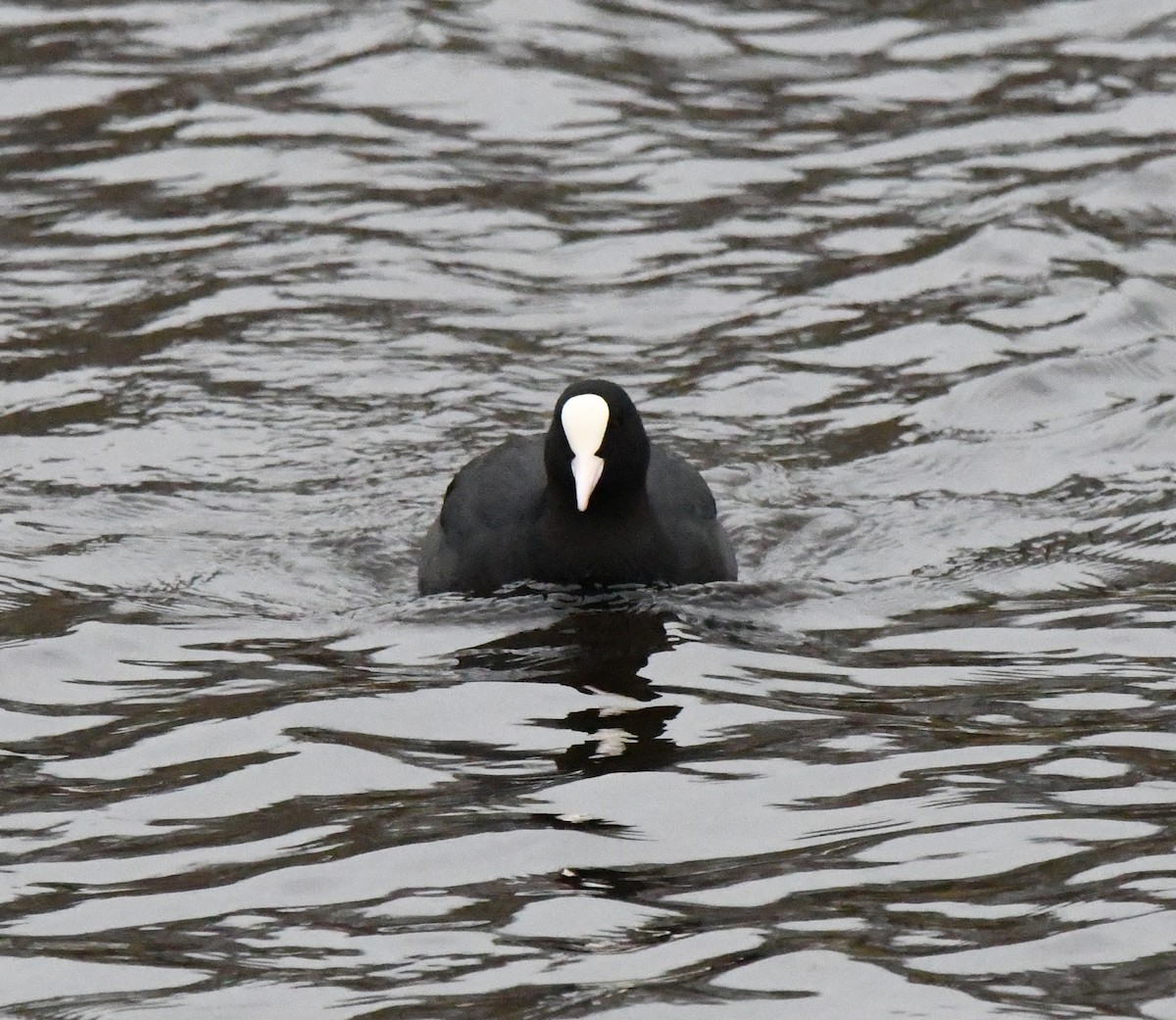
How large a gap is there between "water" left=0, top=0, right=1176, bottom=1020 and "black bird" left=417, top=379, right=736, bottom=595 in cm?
11

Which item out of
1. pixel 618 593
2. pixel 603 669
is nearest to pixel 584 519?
pixel 618 593

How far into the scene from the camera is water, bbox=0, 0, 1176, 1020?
14.5ft

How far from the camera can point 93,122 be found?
10.9 meters

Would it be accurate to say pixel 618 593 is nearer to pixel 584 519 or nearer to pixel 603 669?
pixel 584 519

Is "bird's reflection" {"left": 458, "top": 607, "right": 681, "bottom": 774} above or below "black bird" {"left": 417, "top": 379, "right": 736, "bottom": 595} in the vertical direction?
below

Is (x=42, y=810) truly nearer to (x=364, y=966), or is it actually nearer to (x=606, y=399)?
(x=364, y=966)

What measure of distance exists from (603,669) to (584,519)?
2.16 ft

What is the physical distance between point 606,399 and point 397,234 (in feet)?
12.0

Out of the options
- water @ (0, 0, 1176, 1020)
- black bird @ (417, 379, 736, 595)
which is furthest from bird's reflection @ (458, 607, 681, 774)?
black bird @ (417, 379, 736, 595)

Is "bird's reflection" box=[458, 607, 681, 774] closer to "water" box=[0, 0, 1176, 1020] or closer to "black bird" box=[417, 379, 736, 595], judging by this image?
"water" box=[0, 0, 1176, 1020]

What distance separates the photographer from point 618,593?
664 centimetres

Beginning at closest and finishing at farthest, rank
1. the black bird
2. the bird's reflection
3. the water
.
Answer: the water, the bird's reflection, the black bird

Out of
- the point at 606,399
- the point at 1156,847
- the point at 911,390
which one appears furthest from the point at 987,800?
the point at 911,390

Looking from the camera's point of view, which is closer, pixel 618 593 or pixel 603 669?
pixel 603 669
